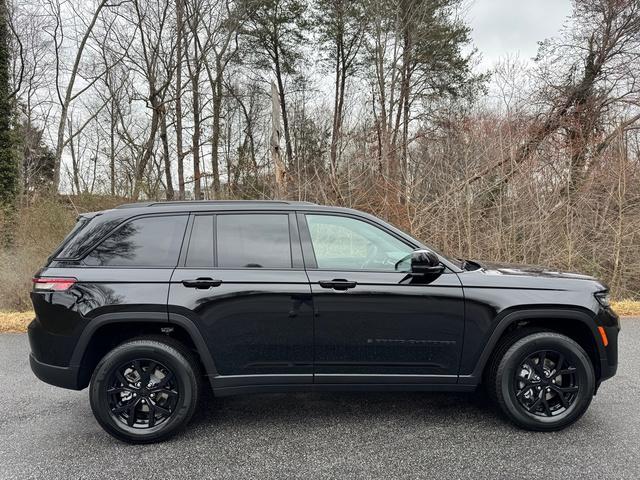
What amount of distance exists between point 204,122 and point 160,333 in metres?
17.7

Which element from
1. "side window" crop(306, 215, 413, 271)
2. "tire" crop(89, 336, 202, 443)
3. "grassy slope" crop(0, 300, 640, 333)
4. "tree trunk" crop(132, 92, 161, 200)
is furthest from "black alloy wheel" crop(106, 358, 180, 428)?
"tree trunk" crop(132, 92, 161, 200)

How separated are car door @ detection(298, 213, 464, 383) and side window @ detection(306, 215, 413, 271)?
90 mm

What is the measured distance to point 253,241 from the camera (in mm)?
3191

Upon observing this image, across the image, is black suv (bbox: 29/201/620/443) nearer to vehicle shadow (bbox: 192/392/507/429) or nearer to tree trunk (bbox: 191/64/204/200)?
vehicle shadow (bbox: 192/392/507/429)

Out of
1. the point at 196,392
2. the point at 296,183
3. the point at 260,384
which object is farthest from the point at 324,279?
the point at 296,183

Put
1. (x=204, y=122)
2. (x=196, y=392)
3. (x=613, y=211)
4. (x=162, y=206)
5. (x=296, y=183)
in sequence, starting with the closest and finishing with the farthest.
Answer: (x=196, y=392)
(x=162, y=206)
(x=613, y=211)
(x=296, y=183)
(x=204, y=122)

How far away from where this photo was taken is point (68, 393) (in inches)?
154

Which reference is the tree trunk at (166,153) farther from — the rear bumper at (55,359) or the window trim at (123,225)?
the rear bumper at (55,359)

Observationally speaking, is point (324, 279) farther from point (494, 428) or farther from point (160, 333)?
point (494, 428)

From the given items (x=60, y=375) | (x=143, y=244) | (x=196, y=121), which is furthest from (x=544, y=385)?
(x=196, y=121)

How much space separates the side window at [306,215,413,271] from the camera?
10.6 feet

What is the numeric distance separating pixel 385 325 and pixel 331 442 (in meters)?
0.93

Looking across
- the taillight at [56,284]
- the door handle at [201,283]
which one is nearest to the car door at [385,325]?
the door handle at [201,283]

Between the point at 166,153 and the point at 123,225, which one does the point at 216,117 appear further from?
the point at 123,225
